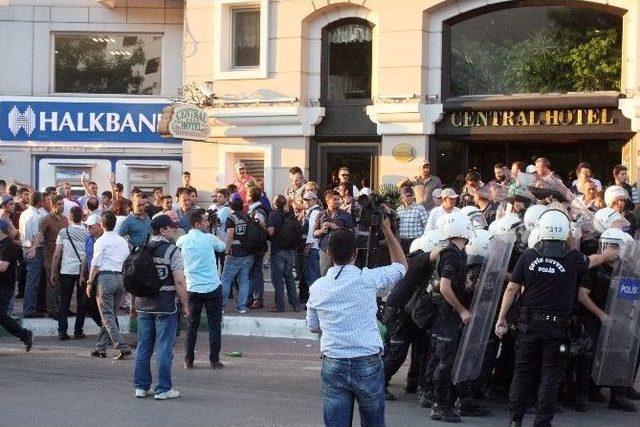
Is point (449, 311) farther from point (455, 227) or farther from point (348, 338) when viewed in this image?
point (348, 338)

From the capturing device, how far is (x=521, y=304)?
9.91 metres

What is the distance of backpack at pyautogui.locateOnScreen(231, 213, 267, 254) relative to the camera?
17000 millimetres

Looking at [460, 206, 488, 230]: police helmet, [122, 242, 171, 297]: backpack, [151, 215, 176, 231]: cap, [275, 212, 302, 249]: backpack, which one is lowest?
[122, 242, 171, 297]: backpack

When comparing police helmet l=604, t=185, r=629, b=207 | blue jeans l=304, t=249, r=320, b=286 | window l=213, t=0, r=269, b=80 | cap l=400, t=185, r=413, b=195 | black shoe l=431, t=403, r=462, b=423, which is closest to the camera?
black shoe l=431, t=403, r=462, b=423

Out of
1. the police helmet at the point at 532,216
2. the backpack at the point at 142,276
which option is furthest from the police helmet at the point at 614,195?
the backpack at the point at 142,276

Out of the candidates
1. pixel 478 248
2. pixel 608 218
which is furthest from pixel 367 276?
pixel 608 218

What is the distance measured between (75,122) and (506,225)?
47.9ft

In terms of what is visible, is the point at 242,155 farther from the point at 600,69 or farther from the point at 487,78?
the point at 600,69

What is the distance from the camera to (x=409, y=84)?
20453 mm

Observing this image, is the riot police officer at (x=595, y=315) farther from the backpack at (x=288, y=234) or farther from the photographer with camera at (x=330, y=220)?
the backpack at (x=288, y=234)

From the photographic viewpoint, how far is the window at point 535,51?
19625 mm

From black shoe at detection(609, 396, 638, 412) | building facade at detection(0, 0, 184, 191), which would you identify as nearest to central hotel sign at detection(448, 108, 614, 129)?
building facade at detection(0, 0, 184, 191)

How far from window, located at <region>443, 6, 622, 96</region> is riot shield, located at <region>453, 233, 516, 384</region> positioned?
9.69 metres

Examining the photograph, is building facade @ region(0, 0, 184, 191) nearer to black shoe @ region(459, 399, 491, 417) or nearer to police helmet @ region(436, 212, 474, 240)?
black shoe @ region(459, 399, 491, 417)
